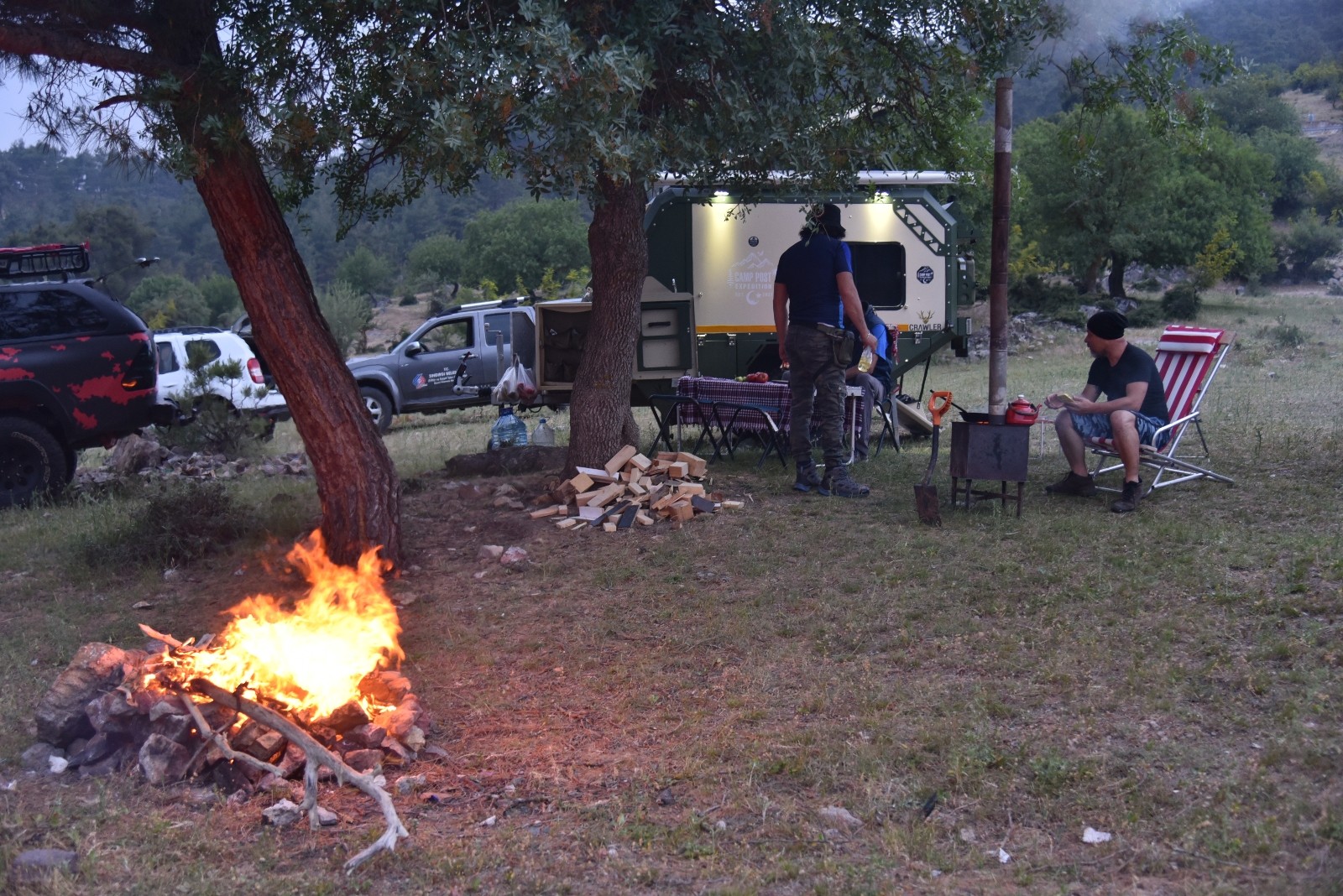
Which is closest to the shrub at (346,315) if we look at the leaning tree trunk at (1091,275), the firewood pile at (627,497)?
the firewood pile at (627,497)

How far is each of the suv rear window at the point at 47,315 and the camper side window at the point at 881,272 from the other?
24.5ft

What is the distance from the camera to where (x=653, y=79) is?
6.94 m

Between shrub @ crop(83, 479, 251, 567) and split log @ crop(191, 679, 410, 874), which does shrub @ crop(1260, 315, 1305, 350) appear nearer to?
shrub @ crop(83, 479, 251, 567)

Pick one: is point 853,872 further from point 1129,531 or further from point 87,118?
point 87,118

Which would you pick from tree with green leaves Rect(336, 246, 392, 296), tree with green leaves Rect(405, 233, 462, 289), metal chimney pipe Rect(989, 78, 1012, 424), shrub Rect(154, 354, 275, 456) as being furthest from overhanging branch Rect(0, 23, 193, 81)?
tree with green leaves Rect(336, 246, 392, 296)

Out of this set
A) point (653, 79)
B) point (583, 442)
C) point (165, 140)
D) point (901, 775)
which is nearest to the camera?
point (901, 775)

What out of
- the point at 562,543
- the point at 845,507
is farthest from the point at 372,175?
the point at 845,507

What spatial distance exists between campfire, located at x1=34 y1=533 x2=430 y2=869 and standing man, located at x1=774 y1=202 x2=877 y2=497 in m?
3.99

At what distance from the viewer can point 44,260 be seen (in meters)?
10.5

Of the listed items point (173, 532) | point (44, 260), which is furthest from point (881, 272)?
point (44, 260)

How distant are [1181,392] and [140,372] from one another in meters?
8.50

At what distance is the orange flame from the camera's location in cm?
451

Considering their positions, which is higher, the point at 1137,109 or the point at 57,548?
the point at 1137,109

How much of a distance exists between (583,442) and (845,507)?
1.92 meters
